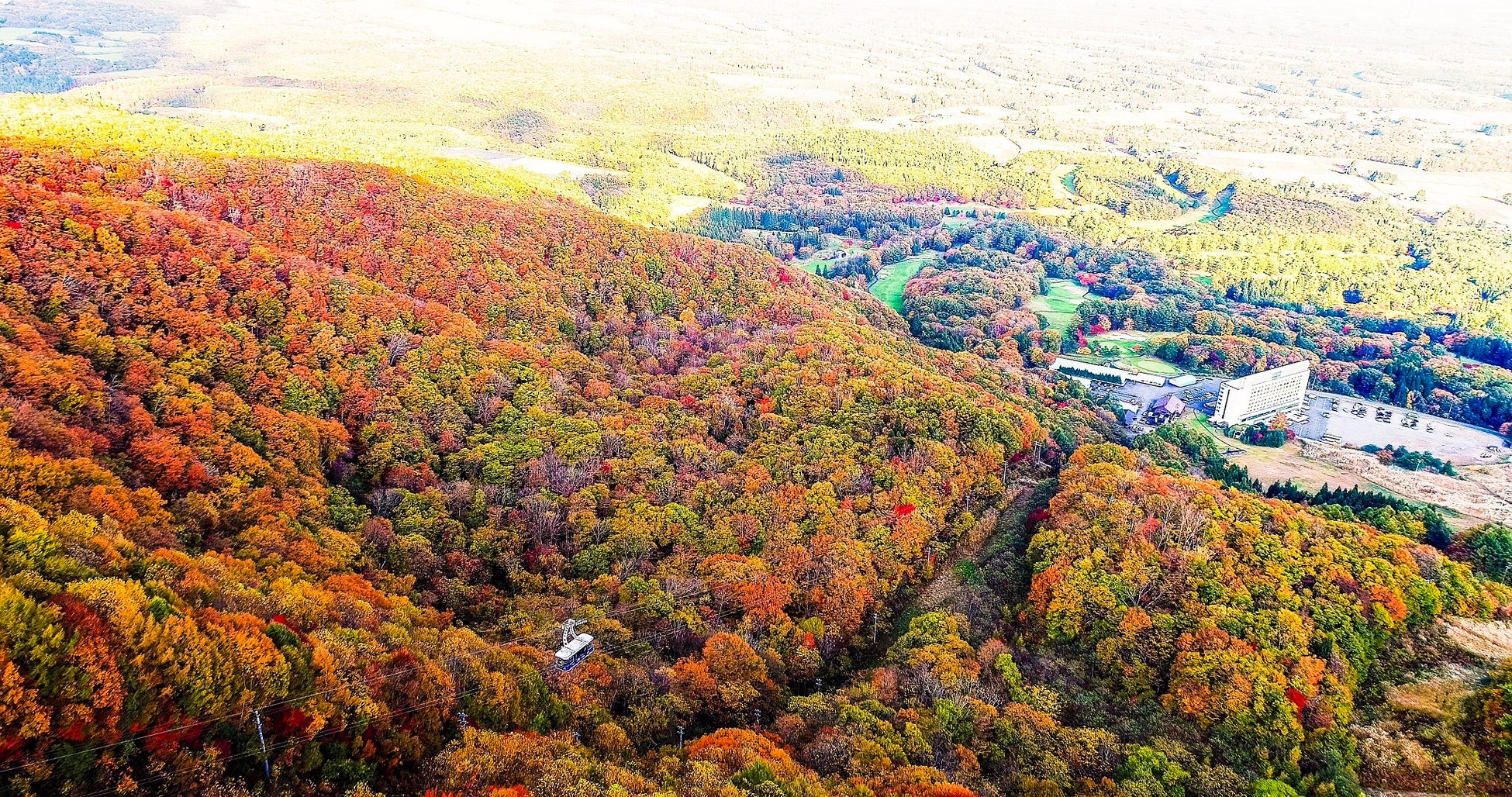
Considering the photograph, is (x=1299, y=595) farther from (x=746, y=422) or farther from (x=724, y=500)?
(x=746, y=422)

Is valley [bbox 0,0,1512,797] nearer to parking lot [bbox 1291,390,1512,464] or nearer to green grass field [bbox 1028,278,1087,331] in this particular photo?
parking lot [bbox 1291,390,1512,464]

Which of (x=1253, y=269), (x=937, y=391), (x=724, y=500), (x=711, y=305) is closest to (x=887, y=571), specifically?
(x=724, y=500)

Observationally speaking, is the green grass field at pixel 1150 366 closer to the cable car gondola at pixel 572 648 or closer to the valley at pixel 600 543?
the valley at pixel 600 543

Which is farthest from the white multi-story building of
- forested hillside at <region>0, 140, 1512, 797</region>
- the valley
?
forested hillside at <region>0, 140, 1512, 797</region>

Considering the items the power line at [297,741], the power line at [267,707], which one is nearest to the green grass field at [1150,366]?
the power line at [267,707]

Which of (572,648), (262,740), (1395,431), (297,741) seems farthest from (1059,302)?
(262,740)

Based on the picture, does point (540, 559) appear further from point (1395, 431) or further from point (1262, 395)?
point (1395, 431)
